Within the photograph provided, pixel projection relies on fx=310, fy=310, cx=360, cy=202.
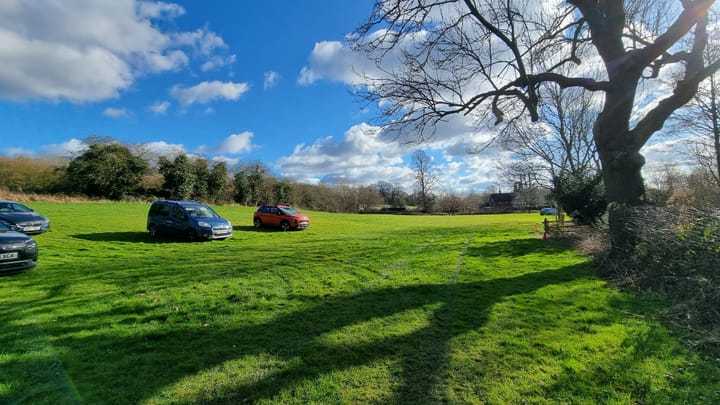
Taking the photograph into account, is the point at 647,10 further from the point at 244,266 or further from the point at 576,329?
the point at 244,266

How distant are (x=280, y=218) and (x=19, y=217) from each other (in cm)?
1155

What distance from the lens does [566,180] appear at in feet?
52.2

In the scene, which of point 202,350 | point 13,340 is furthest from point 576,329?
point 13,340

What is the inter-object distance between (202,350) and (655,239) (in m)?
8.32

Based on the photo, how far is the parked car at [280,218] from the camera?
20328 mm

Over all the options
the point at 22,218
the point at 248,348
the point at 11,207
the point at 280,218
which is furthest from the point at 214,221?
the point at 248,348

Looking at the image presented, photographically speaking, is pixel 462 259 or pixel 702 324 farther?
pixel 462 259

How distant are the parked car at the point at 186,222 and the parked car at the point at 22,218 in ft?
12.1

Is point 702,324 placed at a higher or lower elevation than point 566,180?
lower

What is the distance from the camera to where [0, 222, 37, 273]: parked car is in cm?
686

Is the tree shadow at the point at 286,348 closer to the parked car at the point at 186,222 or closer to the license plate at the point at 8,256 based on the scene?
the license plate at the point at 8,256

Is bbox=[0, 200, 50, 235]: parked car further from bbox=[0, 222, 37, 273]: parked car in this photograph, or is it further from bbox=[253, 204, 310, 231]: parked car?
bbox=[253, 204, 310, 231]: parked car

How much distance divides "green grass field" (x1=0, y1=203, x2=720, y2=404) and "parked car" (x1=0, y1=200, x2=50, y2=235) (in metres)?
6.83

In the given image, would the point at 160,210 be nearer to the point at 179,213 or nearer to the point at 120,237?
the point at 179,213
